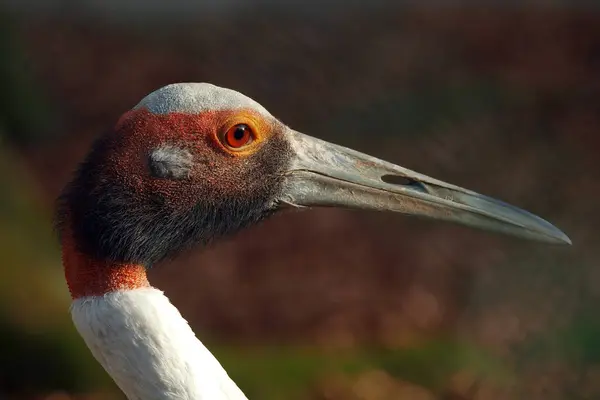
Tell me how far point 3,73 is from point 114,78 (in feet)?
6.98

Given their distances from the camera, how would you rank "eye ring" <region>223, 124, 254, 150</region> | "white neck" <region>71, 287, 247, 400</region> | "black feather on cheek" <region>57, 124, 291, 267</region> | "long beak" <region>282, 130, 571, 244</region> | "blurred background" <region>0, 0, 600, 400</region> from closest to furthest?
1. "white neck" <region>71, 287, 247, 400</region>
2. "black feather on cheek" <region>57, 124, 291, 267</region>
3. "eye ring" <region>223, 124, 254, 150</region>
4. "long beak" <region>282, 130, 571, 244</region>
5. "blurred background" <region>0, 0, 600, 400</region>

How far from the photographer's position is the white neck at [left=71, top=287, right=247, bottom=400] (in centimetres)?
261

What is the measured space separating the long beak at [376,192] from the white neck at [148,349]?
551 millimetres

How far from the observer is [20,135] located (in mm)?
9516

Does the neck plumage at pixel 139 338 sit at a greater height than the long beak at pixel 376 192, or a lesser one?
lesser

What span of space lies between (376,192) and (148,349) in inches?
33.0

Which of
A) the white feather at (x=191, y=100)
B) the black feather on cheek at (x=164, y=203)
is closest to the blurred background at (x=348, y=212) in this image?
the black feather on cheek at (x=164, y=203)

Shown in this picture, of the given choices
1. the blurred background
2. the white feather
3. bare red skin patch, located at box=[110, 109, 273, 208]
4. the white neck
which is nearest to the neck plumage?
the white neck

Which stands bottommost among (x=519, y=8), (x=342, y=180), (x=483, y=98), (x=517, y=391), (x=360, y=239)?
(x=517, y=391)

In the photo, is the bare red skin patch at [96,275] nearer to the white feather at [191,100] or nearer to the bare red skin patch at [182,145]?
the bare red skin patch at [182,145]

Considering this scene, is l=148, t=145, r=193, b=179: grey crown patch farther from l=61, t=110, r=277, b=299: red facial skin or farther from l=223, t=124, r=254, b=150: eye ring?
l=223, t=124, r=254, b=150: eye ring

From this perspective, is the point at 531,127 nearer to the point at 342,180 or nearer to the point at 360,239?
the point at 360,239

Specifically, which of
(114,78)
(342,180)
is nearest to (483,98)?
(114,78)

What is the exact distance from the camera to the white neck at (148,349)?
8.57ft
